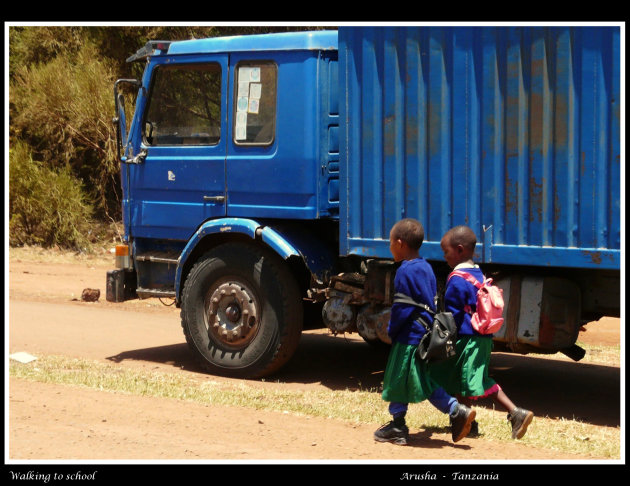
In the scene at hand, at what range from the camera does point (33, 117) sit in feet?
66.2

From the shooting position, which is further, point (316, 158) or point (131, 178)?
point (131, 178)

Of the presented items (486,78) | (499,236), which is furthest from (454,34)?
(499,236)

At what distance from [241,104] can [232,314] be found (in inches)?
71.6

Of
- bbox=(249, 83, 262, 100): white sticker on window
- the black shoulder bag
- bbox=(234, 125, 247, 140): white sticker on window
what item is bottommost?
the black shoulder bag

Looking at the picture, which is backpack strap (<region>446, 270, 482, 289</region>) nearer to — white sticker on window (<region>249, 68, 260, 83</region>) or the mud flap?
white sticker on window (<region>249, 68, 260, 83</region>)

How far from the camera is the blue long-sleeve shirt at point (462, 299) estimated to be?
6.10m

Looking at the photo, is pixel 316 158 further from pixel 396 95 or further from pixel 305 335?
pixel 305 335

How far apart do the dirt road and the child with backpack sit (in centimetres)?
30

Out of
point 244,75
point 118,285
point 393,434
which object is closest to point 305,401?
point 393,434

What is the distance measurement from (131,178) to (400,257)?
380 centimetres

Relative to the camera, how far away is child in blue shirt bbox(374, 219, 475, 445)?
5984 mm

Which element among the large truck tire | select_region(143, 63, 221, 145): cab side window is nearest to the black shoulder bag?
the large truck tire

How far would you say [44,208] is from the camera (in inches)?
752

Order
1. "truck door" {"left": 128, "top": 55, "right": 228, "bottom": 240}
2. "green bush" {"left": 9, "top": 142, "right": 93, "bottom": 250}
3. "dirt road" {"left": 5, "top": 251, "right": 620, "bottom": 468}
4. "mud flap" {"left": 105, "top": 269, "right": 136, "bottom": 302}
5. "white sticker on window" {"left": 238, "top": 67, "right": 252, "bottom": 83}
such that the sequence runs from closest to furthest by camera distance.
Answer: "dirt road" {"left": 5, "top": 251, "right": 620, "bottom": 468} → "white sticker on window" {"left": 238, "top": 67, "right": 252, "bottom": 83} → "truck door" {"left": 128, "top": 55, "right": 228, "bottom": 240} → "mud flap" {"left": 105, "top": 269, "right": 136, "bottom": 302} → "green bush" {"left": 9, "top": 142, "right": 93, "bottom": 250}
